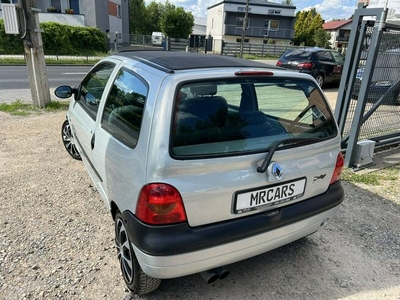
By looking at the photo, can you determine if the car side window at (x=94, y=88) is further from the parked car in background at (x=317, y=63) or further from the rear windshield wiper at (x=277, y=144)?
the parked car in background at (x=317, y=63)

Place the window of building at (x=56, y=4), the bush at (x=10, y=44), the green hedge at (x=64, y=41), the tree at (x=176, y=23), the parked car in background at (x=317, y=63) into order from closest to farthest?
the parked car in background at (x=317, y=63)
the bush at (x=10, y=44)
the green hedge at (x=64, y=41)
the window of building at (x=56, y=4)
the tree at (x=176, y=23)

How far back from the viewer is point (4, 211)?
3.33 metres

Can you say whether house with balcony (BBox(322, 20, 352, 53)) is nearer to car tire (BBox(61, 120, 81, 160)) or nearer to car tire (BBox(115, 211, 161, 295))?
car tire (BBox(61, 120, 81, 160))

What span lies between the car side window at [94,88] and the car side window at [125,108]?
1.12ft

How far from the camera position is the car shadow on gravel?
2412mm

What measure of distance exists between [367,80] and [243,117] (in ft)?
10.5

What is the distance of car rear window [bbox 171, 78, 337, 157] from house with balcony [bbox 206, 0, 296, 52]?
4483cm

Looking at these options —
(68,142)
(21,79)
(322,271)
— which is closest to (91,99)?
(68,142)

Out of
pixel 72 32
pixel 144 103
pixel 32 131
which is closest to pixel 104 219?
pixel 144 103

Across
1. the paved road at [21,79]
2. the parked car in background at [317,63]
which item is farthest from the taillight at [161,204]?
the parked car in background at [317,63]

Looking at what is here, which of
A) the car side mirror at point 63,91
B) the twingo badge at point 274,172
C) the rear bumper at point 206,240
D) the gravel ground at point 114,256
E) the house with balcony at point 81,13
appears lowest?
the gravel ground at point 114,256

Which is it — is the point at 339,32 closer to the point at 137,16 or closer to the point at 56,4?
the point at 137,16

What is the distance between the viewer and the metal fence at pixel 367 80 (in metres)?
4.37

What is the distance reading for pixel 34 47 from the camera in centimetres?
709
